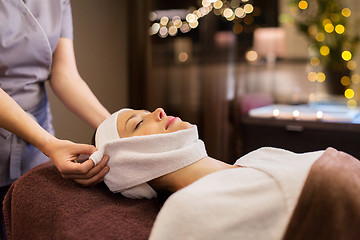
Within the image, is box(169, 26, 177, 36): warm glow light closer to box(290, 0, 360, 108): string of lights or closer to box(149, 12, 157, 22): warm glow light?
box(149, 12, 157, 22): warm glow light

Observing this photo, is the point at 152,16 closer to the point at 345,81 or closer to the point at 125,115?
the point at 125,115

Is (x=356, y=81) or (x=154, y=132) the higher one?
(x=154, y=132)

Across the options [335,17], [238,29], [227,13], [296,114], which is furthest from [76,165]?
[238,29]

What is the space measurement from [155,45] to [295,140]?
72.0 inches

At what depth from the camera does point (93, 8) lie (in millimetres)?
2465

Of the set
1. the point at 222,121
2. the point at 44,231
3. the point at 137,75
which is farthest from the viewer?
the point at 137,75

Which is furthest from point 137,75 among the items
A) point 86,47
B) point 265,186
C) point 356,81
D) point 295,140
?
point 356,81

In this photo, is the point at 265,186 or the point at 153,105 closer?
the point at 265,186

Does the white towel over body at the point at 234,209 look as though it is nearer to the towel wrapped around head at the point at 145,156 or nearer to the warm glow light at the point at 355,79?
the towel wrapped around head at the point at 145,156

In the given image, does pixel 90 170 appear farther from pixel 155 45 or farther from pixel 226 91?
pixel 155 45

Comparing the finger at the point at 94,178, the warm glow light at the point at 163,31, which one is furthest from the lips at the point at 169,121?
the warm glow light at the point at 163,31

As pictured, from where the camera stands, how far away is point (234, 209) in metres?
0.76

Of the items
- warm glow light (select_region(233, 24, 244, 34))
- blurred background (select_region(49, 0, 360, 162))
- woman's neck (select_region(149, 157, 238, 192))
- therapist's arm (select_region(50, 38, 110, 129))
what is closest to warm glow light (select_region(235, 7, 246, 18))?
blurred background (select_region(49, 0, 360, 162))

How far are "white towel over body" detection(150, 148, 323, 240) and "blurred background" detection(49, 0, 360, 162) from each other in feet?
4.74
